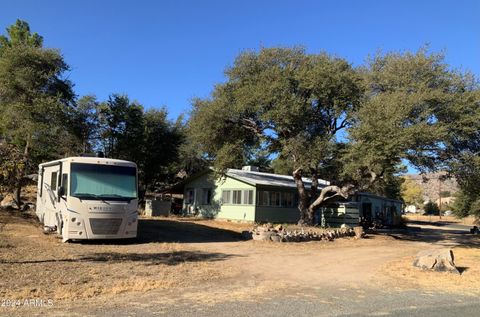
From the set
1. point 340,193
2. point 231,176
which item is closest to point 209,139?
point 231,176

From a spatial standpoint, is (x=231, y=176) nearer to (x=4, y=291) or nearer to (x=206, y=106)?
(x=206, y=106)

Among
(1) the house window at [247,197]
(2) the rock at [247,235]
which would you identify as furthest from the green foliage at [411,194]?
(2) the rock at [247,235]

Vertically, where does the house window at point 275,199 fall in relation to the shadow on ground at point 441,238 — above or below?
above

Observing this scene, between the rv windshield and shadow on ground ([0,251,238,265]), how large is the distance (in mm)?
2578

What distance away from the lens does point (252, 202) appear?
96.4ft

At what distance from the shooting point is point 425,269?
42.5ft

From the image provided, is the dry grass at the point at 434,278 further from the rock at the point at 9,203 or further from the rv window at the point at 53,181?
the rock at the point at 9,203

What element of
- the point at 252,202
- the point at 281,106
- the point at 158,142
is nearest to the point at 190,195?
the point at 158,142

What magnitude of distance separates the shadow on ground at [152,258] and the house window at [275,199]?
52.4 feet

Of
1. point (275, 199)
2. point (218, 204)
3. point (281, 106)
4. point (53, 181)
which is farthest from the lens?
point (218, 204)

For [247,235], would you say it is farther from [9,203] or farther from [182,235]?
[9,203]

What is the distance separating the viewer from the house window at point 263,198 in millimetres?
29562

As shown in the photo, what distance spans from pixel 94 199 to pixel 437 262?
10532mm

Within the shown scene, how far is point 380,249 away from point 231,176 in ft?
44.1
